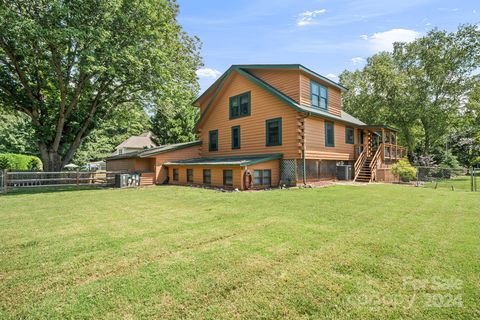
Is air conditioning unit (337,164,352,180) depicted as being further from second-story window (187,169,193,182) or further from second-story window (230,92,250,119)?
second-story window (187,169,193,182)

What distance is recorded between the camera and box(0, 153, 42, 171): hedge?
25798 millimetres

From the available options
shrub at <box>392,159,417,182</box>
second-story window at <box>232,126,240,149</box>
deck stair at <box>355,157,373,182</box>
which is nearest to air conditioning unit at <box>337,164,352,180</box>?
deck stair at <box>355,157,373,182</box>

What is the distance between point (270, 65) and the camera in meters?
16.7

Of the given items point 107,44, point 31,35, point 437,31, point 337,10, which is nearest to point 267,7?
point 337,10

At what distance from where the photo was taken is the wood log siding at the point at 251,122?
15.3 meters

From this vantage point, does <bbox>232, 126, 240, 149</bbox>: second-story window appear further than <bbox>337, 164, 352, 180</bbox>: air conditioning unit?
Yes

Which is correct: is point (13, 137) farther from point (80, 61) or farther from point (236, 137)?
point (236, 137)

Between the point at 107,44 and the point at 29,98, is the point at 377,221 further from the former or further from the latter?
the point at 29,98

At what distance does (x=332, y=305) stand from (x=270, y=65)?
633 inches

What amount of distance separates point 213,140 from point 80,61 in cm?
1046

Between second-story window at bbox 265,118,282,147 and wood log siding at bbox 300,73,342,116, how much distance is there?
2.04 metres

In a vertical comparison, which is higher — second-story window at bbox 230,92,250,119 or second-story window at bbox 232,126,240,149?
second-story window at bbox 230,92,250,119

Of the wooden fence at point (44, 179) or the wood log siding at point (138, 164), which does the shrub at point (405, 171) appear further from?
the wooden fence at point (44, 179)

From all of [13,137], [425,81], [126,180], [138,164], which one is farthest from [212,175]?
[13,137]
